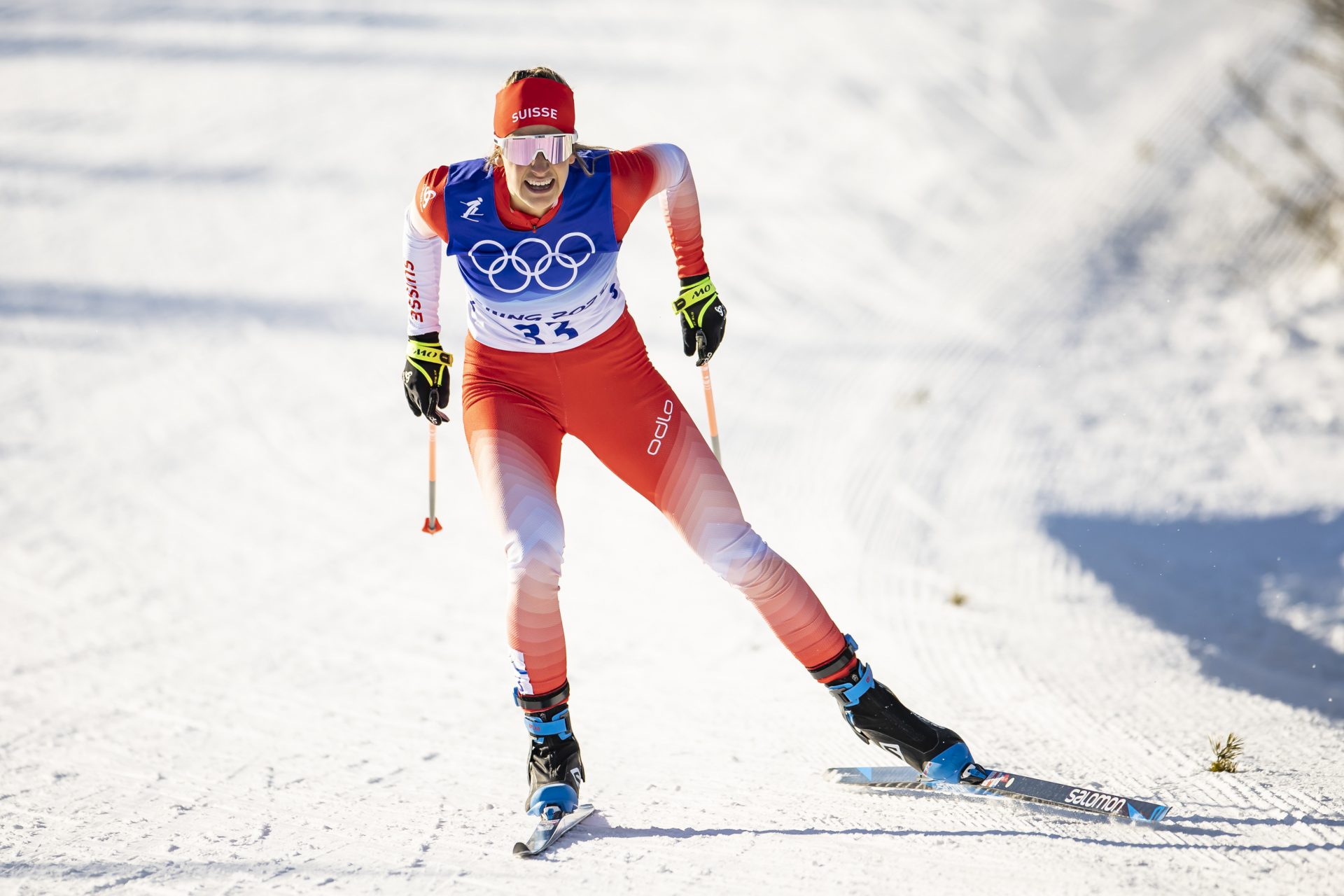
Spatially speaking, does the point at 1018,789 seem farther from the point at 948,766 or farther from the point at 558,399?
the point at 558,399

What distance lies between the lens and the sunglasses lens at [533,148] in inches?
117

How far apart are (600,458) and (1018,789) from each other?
1.54 metres

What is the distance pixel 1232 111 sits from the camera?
1109cm

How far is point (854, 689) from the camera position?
3186 millimetres

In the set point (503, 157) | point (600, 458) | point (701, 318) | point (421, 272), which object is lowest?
point (600, 458)

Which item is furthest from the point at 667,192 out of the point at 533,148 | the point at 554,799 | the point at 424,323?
the point at 554,799

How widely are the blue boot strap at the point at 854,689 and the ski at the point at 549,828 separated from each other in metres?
0.81

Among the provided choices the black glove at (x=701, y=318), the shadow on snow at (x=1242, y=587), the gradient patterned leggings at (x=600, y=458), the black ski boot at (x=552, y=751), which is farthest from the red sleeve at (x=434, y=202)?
the shadow on snow at (x=1242, y=587)

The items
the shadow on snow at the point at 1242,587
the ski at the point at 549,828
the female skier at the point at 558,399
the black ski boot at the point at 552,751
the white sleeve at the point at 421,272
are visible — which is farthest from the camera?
the shadow on snow at the point at 1242,587

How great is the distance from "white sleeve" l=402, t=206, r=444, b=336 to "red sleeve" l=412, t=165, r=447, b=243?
0.21ft

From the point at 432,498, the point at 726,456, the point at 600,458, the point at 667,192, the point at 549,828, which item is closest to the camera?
the point at 549,828

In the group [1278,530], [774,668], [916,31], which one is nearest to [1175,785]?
[774,668]

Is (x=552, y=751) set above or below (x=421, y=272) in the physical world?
below

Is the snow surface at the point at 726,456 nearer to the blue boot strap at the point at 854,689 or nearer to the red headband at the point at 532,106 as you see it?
the blue boot strap at the point at 854,689
